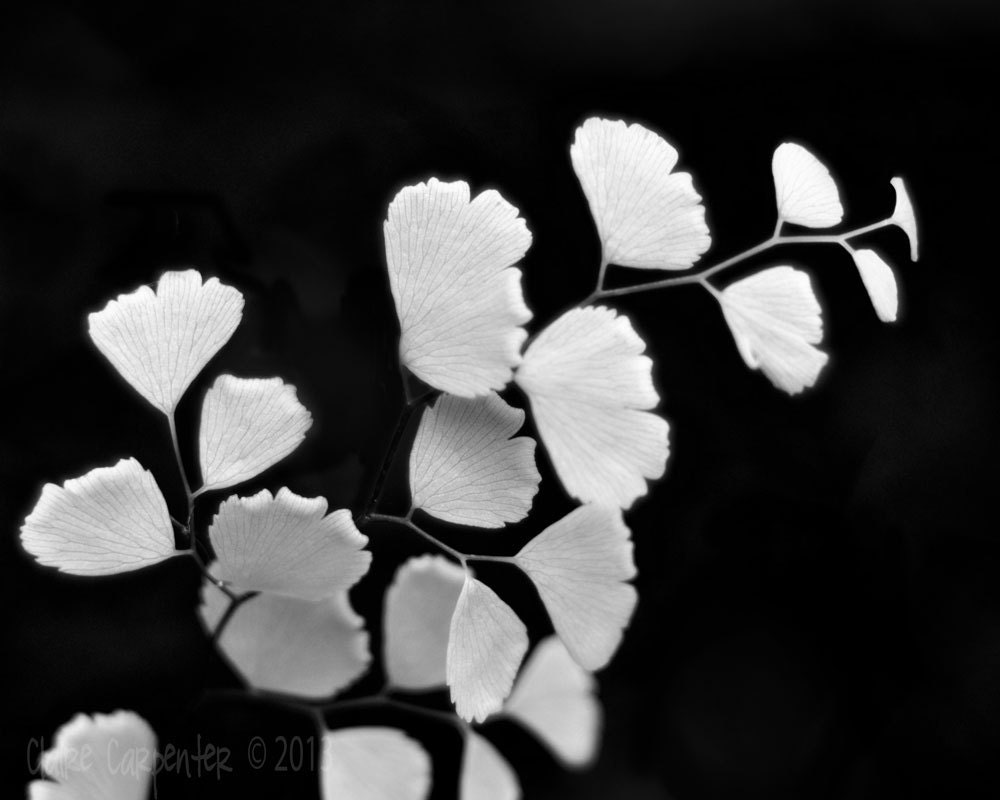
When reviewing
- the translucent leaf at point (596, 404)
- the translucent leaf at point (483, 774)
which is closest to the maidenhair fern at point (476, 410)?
the translucent leaf at point (596, 404)

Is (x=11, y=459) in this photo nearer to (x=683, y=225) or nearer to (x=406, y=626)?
(x=406, y=626)

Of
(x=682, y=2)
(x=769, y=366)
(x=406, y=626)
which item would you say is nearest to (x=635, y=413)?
(x=769, y=366)

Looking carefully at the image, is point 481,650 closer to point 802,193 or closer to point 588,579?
point 588,579

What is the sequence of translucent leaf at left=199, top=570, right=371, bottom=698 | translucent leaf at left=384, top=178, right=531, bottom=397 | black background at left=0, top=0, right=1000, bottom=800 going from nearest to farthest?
translucent leaf at left=384, top=178, right=531, bottom=397 < translucent leaf at left=199, top=570, right=371, bottom=698 < black background at left=0, top=0, right=1000, bottom=800

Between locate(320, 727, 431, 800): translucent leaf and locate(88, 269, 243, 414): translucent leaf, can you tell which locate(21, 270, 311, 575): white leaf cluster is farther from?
locate(320, 727, 431, 800): translucent leaf

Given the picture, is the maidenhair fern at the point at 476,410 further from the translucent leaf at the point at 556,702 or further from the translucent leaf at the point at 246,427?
the translucent leaf at the point at 556,702

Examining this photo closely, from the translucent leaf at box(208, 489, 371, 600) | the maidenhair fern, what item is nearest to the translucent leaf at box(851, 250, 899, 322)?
the maidenhair fern
